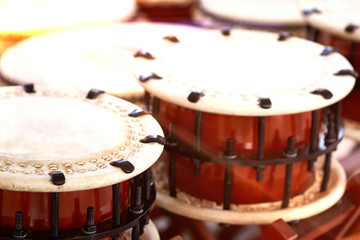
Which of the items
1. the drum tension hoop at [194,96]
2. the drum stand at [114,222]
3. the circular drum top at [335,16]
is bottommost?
the drum stand at [114,222]

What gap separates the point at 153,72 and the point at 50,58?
0.62m

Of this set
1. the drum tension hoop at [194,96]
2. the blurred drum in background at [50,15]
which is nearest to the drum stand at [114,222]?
the drum tension hoop at [194,96]

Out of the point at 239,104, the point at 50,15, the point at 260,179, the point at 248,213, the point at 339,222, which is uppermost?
the point at 239,104

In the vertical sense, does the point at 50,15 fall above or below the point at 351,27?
below

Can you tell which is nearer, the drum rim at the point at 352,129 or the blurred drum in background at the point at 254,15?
the drum rim at the point at 352,129

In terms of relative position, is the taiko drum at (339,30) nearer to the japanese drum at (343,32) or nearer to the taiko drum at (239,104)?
the japanese drum at (343,32)

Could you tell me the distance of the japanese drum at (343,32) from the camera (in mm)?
1954

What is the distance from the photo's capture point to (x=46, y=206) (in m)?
1.24

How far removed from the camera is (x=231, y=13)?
103 inches

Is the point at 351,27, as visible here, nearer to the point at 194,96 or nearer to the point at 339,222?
the point at 339,222

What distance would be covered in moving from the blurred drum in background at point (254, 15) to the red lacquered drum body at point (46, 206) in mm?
1445

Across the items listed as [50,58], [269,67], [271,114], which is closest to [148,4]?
[50,58]

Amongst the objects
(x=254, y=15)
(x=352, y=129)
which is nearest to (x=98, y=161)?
(x=352, y=129)

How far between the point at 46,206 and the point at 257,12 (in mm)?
1657
